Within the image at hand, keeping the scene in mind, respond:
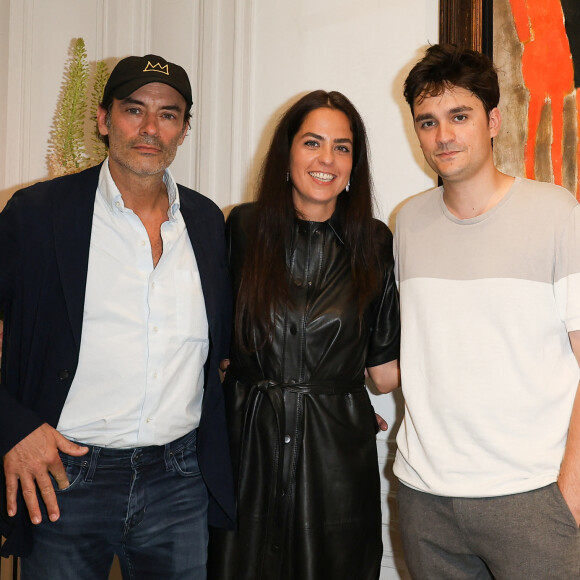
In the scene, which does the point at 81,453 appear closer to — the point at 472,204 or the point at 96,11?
the point at 472,204

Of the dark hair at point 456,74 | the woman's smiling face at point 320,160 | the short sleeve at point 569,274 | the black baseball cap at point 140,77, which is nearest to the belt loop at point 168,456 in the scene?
the woman's smiling face at point 320,160

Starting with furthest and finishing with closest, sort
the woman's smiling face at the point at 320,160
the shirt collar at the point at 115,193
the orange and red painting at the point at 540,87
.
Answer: the orange and red painting at the point at 540,87
the woman's smiling face at the point at 320,160
the shirt collar at the point at 115,193

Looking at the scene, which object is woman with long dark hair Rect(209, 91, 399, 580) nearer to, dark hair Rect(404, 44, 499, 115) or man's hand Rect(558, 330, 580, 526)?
dark hair Rect(404, 44, 499, 115)

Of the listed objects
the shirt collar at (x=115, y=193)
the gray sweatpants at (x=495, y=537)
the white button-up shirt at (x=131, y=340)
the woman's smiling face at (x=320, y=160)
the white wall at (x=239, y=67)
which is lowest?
the gray sweatpants at (x=495, y=537)

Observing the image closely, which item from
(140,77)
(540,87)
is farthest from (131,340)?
(540,87)

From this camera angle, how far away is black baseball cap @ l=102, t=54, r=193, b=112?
1951mm

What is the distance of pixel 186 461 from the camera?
197 cm

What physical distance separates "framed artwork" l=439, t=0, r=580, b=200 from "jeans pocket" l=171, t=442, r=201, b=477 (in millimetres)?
1494

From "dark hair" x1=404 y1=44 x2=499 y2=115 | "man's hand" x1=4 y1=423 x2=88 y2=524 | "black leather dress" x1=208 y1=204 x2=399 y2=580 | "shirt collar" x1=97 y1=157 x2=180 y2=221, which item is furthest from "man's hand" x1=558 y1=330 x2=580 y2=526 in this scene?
"man's hand" x1=4 y1=423 x2=88 y2=524

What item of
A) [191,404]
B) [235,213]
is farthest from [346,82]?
[191,404]

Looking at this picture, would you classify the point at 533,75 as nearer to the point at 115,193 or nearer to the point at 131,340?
the point at 115,193

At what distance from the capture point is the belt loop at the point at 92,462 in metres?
1.78

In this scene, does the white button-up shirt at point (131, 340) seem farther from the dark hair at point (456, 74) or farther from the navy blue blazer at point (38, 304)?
the dark hair at point (456, 74)

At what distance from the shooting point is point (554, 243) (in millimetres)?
1779
